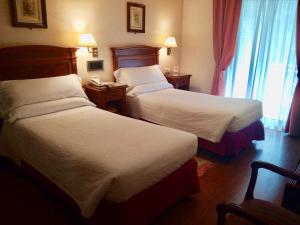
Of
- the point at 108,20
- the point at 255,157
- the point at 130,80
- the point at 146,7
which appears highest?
the point at 146,7

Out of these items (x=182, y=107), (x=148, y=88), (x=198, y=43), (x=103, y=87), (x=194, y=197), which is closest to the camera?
(x=194, y=197)

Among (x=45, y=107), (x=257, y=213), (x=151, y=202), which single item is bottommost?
(x=151, y=202)

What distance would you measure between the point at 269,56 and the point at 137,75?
6.74ft

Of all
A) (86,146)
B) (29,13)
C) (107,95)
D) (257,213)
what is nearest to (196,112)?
(107,95)

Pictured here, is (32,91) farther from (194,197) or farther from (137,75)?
(194,197)

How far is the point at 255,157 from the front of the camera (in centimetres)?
292

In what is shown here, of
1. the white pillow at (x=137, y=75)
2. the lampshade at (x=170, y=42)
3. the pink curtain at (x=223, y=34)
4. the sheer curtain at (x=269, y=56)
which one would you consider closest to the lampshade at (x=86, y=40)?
the white pillow at (x=137, y=75)

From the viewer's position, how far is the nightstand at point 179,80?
428cm

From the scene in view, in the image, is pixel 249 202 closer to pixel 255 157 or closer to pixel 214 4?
pixel 255 157

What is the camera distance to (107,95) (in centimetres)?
312

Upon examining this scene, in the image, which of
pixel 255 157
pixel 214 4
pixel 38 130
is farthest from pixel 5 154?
pixel 214 4

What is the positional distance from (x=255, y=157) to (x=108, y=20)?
2683 mm

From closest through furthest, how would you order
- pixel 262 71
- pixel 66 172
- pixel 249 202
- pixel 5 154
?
pixel 249 202 < pixel 66 172 < pixel 5 154 < pixel 262 71

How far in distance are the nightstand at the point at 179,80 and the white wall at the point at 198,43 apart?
297 mm
